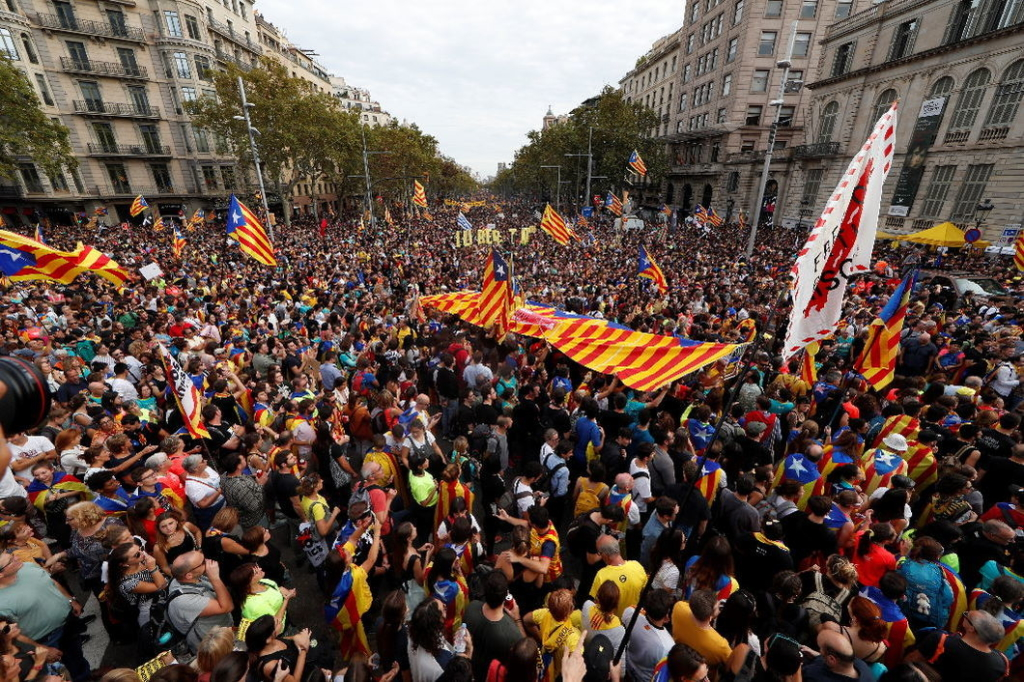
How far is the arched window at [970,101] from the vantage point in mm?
22016

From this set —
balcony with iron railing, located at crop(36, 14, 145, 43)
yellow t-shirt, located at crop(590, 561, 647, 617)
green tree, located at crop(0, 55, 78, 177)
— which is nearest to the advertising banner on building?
yellow t-shirt, located at crop(590, 561, 647, 617)

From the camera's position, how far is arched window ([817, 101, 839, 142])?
31.0 meters

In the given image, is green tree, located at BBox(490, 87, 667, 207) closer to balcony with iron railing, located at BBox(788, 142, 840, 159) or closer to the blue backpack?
balcony with iron railing, located at BBox(788, 142, 840, 159)

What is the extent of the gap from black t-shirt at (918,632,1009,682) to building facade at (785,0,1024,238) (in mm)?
27033

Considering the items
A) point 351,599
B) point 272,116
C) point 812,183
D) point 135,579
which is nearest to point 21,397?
point 135,579

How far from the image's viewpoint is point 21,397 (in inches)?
97.1

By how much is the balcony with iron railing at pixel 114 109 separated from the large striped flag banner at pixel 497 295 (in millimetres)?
45885

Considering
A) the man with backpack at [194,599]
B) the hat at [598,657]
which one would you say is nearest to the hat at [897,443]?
the hat at [598,657]

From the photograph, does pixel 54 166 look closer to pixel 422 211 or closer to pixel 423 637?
pixel 422 211

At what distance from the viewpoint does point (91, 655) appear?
440 cm

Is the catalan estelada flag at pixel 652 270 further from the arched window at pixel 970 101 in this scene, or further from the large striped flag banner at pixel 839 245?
the arched window at pixel 970 101

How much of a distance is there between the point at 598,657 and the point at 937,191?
32.5 meters

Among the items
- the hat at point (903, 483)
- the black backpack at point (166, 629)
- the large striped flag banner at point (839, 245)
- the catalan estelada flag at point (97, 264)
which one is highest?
the large striped flag banner at point (839, 245)

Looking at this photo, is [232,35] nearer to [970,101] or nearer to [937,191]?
[970,101]
